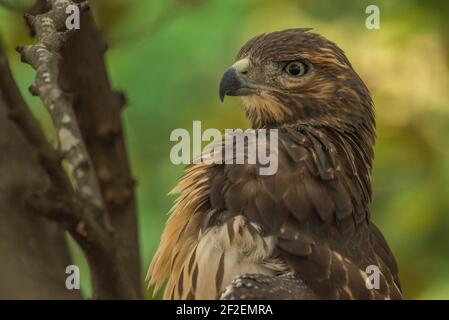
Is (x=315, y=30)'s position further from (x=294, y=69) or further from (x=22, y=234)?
(x=22, y=234)

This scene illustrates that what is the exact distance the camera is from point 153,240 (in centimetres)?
683

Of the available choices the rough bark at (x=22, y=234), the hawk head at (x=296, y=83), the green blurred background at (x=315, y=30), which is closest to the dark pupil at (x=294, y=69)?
the hawk head at (x=296, y=83)

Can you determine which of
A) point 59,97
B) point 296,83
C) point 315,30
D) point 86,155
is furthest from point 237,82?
point 86,155

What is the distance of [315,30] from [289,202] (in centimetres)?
312

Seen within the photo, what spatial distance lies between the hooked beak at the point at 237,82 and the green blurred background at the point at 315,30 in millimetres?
1496

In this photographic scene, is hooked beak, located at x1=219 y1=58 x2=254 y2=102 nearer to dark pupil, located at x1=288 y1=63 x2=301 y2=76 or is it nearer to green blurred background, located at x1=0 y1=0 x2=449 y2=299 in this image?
dark pupil, located at x1=288 y1=63 x2=301 y2=76

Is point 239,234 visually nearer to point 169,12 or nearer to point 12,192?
point 12,192

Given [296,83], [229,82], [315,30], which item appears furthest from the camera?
[315,30]

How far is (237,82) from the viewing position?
5.34 metres

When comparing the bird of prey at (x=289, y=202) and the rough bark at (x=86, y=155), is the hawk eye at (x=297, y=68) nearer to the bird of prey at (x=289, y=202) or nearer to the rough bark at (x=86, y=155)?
the bird of prey at (x=289, y=202)

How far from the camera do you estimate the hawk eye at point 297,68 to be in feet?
18.0

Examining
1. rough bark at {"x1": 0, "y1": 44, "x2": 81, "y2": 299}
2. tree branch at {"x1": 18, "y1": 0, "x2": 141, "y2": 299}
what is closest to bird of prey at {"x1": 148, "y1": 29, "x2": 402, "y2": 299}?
rough bark at {"x1": 0, "y1": 44, "x2": 81, "y2": 299}

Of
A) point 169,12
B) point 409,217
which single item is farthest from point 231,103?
point 409,217
